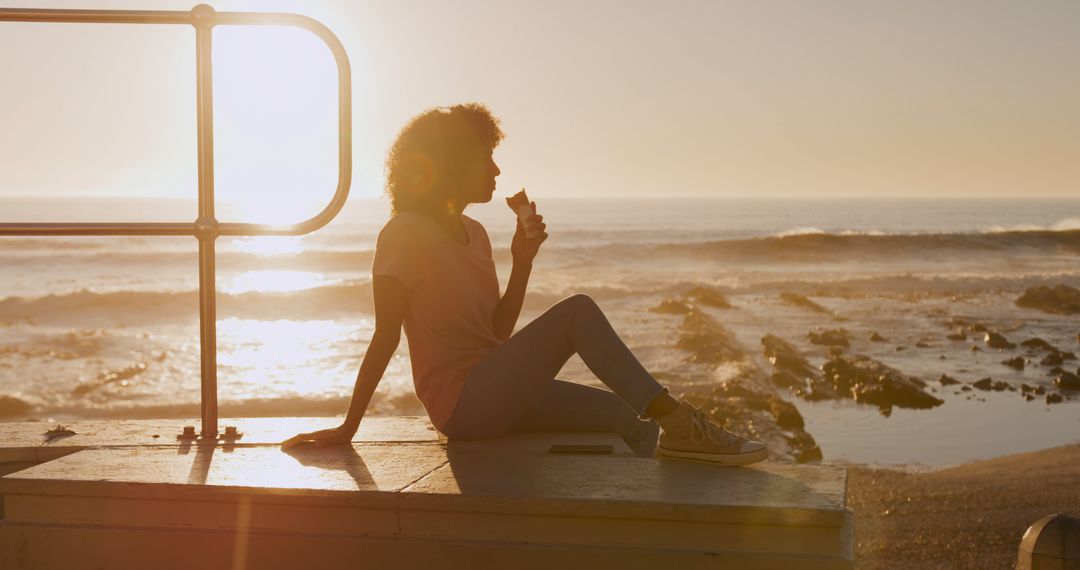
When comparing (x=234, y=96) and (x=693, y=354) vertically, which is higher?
(x=234, y=96)

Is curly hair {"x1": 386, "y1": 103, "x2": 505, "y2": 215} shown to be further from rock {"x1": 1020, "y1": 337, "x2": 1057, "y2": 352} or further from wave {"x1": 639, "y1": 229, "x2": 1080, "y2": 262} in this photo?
wave {"x1": 639, "y1": 229, "x2": 1080, "y2": 262}

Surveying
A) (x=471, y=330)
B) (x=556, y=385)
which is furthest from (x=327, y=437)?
(x=556, y=385)

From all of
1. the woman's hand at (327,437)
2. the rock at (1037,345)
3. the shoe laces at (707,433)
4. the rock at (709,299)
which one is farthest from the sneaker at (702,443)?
the rock at (709,299)

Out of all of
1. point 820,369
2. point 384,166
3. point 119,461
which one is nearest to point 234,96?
point 384,166

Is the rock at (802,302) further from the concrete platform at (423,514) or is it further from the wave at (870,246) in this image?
the concrete platform at (423,514)

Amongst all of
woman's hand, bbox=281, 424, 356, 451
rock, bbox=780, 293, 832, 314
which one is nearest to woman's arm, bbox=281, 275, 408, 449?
woman's hand, bbox=281, 424, 356, 451

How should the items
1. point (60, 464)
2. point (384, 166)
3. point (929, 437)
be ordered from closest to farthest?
point (60, 464) → point (384, 166) → point (929, 437)

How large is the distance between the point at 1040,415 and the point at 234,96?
7596 mm

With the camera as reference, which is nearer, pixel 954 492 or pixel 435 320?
pixel 435 320

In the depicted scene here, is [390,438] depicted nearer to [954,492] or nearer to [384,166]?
[384,166]

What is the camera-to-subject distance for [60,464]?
118 inches

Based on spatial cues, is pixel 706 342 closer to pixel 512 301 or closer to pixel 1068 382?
pixel 1068 382

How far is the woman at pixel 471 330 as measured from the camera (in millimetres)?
3246

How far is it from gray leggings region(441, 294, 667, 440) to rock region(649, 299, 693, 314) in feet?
43.9
